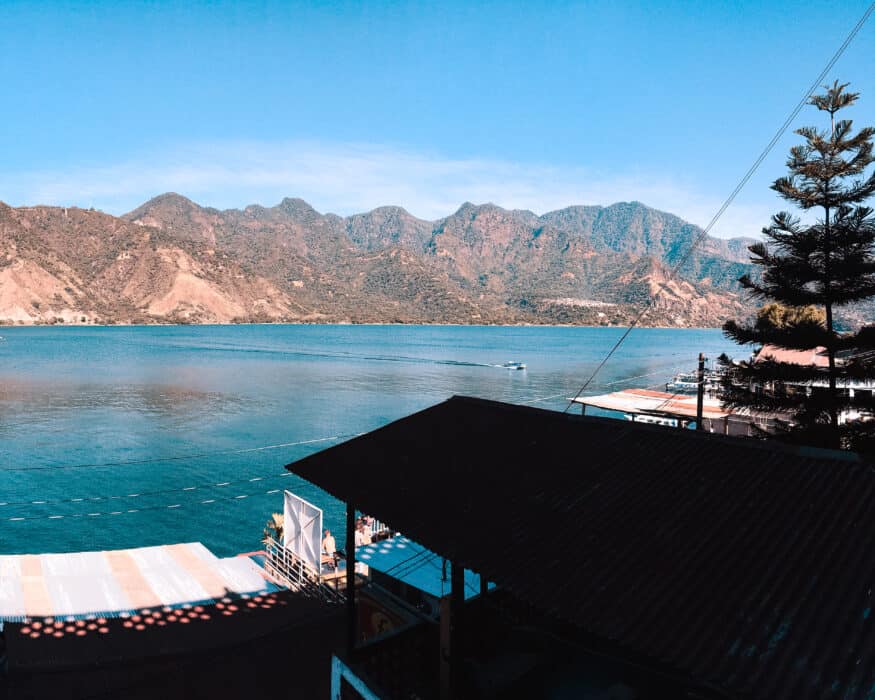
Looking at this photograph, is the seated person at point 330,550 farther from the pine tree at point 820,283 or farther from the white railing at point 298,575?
the pine tree at point 820,283

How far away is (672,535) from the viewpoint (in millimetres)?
4582

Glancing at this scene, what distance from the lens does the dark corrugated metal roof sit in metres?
3.47

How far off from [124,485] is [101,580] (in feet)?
74.4

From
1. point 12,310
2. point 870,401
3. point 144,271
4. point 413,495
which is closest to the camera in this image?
point 413,495

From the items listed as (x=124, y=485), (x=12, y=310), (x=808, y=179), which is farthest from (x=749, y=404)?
(x=12, y=310)

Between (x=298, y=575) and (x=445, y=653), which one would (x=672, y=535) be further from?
(x=298, y=575)

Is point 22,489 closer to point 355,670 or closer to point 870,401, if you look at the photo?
point 355,670

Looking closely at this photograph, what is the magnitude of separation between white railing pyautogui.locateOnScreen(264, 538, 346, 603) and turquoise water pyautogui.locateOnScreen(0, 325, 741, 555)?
12.0m

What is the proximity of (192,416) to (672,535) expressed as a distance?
164ft

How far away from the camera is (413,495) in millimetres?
6414

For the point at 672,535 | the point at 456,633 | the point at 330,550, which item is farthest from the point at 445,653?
the point at 330,550

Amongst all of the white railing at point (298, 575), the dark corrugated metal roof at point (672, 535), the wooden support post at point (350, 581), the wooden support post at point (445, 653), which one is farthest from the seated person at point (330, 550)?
the wooden support post at point (445, 653)

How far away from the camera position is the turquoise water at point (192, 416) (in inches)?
1081

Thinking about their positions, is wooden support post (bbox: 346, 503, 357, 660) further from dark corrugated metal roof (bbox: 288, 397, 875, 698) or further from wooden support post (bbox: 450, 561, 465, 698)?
wooden support post (bbox: 450, 561, 465, 698)
